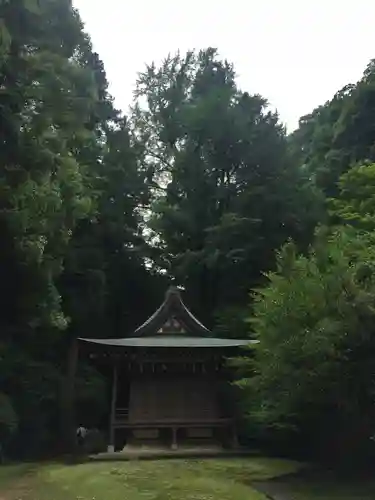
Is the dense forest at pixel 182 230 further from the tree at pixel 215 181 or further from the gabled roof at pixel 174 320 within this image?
the gabled roof at pixel 174 320

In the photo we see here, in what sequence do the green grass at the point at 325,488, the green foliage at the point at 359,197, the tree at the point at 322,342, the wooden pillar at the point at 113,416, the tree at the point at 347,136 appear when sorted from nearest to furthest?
1. the green grass at the point at 325,488
2. the tree at the point at 322,342
3. the wooden pillar at the point at 113,416
4. the green foliage at the point at 359,197
5. the tree at the point at 347,136

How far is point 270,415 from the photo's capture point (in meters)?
13.6

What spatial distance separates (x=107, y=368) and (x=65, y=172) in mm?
6083

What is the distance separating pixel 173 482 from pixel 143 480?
0.62 metres

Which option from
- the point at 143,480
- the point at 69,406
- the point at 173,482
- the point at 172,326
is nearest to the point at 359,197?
the point at 172,326

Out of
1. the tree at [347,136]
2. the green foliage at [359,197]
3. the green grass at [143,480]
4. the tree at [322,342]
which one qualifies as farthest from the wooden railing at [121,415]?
the tree at [347,136]

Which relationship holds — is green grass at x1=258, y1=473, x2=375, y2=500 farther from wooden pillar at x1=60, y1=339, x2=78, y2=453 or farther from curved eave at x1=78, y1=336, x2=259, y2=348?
wooden pillar at x1=60, y1=339, x2=78, y2=453

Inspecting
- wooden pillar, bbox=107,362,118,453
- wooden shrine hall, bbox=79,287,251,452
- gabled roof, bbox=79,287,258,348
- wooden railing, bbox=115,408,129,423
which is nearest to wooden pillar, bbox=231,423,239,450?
wooden shrine hall, bbox=79,287,251,452

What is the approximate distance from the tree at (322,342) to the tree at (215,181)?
10.1 m

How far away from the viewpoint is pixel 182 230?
26688mm

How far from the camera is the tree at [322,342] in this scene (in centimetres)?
1181

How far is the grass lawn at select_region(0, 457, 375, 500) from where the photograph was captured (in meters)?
10.9

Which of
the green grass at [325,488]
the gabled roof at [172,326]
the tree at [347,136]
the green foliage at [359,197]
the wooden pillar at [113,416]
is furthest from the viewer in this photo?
the tree at [347,136]

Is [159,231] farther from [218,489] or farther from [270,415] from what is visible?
[218,489]
